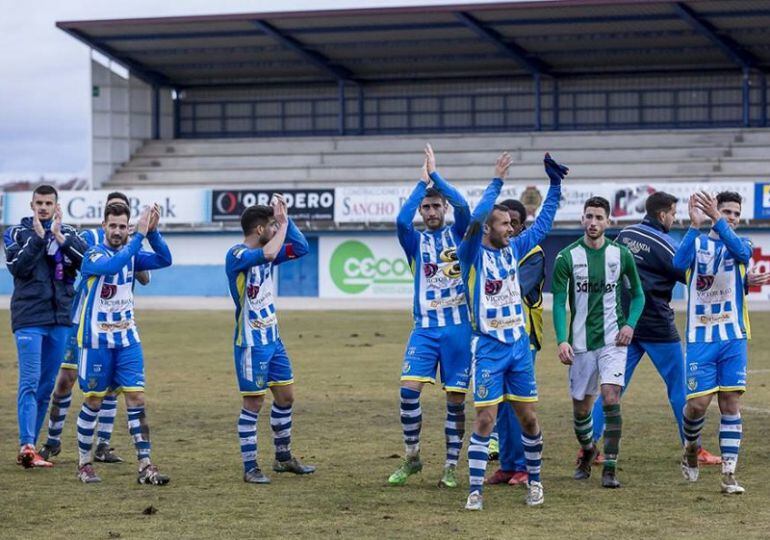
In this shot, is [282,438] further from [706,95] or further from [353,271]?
[706,95]

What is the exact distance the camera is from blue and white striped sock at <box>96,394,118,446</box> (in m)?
11.8

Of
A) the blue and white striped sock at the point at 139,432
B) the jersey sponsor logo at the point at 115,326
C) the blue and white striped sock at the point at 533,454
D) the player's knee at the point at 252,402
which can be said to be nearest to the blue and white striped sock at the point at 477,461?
the blue and white striped sock at the point at 533,454

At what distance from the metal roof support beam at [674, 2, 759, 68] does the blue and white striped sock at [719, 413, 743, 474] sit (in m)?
40.1

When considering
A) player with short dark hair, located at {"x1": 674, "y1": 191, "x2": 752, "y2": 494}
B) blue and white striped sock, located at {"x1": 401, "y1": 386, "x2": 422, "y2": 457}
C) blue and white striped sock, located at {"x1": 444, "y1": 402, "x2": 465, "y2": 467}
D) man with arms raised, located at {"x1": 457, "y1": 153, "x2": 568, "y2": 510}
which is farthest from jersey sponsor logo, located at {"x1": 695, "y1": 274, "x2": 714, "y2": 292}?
blue and white striped sock, located at {"x1": 401, "y1": 386, "x2": 422, "y2": 457}

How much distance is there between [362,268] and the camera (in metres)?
50.1

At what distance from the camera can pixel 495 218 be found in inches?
388

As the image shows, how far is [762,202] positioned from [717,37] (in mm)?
7621

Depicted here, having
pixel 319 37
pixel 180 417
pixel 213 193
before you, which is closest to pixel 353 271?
pixel 213 193

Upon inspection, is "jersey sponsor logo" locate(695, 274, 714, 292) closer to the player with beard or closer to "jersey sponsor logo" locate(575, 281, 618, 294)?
"jersey sponsor logo" locate(575, 281, 618, 294)

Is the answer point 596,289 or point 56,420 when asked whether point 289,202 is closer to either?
point 56,420

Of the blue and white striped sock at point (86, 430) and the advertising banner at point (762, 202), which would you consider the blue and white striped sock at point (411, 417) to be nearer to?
the blue and white striped sock at point (86, 430)

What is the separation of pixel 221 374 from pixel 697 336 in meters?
11.5

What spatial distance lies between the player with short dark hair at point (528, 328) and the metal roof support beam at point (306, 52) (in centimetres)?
4313

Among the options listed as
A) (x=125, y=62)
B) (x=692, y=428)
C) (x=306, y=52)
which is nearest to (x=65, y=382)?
(x=692, y=428)
